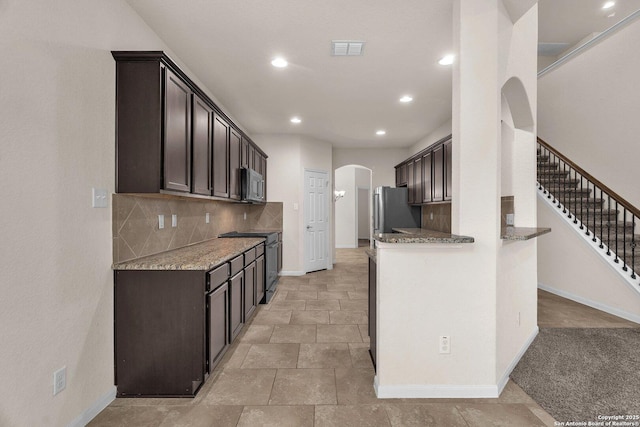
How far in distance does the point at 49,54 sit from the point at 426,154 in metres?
4.51

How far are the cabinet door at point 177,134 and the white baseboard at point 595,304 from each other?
5048mm


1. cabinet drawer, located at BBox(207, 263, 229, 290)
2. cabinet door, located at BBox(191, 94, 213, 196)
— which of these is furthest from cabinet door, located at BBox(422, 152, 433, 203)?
cabinet drawer, located at BBox(207, 263, 229, 290)

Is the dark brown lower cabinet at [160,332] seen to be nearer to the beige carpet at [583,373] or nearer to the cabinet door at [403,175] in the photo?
the beige carpet at [583,373]

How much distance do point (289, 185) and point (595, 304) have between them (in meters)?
5.03

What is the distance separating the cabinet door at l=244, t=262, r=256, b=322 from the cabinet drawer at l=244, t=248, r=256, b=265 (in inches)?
1.8

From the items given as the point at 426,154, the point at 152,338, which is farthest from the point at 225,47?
the point at 426,154

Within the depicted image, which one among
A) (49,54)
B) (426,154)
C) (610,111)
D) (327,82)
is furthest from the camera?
(426,154)

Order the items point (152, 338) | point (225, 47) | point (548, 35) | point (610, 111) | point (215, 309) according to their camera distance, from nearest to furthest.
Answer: point (152, 338), point (215, 309), point (225, 47), point (610, 111), point (548, 35)

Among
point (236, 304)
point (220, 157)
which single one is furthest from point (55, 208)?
point (220, 157)

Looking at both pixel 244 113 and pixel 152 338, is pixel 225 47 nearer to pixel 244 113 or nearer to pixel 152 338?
pixel 244 113

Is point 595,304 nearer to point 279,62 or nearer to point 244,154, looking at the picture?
point 279,62

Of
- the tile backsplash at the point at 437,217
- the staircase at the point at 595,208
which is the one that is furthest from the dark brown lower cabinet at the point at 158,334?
the staircase at the point at 595,208

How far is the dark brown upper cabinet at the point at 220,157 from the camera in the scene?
3.14m

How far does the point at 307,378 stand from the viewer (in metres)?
2.35
